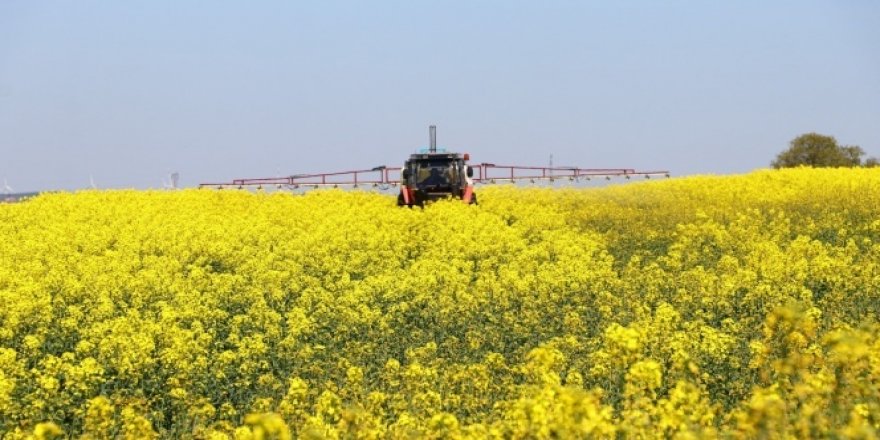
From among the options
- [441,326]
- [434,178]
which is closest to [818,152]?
[434,178]

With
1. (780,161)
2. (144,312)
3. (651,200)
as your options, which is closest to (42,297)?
(144,312)

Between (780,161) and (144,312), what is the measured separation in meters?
60.3

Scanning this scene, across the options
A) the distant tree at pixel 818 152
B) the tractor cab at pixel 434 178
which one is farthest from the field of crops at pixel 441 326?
the distant tree at pixel 818 152

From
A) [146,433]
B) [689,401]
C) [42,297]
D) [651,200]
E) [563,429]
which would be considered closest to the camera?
[563,429]

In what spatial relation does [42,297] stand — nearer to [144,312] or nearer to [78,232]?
[144,312]

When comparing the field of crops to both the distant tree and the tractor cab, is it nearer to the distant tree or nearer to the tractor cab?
the tractor cab

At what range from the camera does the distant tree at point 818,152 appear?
68812 mm

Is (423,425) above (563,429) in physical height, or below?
below

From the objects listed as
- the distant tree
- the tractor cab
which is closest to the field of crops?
the tractor cab

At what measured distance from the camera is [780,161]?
232 feet

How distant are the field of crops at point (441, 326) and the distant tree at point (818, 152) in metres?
41.3

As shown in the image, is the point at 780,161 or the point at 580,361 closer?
the point at 580,361

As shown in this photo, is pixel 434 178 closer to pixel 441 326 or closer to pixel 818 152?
pixel 441 326

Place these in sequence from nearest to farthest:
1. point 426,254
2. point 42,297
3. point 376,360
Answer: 1. point 376,360
2. point 42,297
3. point 426,254
